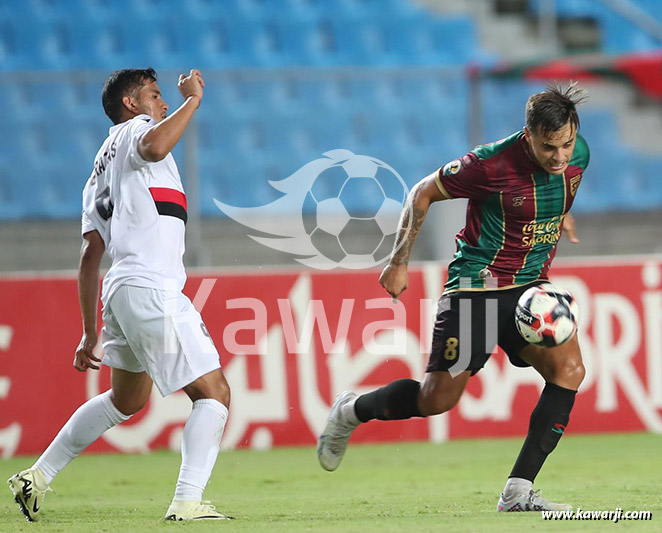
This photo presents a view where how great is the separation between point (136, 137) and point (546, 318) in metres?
2.01

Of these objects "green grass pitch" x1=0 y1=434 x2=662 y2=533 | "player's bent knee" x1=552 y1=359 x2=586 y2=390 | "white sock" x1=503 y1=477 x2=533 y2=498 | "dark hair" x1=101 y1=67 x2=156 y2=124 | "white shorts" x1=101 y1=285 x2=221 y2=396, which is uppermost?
"dark hair" x1=101 y1=67 x2=156 y2=124

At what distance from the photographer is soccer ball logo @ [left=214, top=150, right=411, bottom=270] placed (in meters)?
8.95

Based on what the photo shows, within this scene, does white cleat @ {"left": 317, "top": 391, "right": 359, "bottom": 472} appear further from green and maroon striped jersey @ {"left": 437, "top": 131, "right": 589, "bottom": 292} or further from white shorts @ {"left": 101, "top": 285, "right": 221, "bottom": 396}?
white shorts @ {"left": 101, "top": 285, "right": 221, "bottom": 396}

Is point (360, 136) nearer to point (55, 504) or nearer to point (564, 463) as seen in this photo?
point (564, 463)

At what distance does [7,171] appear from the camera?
8.97m

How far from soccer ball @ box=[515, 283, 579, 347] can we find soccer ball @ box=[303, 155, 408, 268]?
3549 millimetres

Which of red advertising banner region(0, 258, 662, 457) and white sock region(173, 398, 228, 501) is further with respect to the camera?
red advertising banner region(0, 258, 662, 457)

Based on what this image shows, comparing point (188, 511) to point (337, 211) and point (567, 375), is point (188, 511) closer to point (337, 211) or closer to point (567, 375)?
point (567, 375)

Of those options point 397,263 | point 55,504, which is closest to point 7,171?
point 55,504

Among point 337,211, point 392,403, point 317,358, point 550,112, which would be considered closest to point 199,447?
point 392,403

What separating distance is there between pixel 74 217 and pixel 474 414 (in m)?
3.65

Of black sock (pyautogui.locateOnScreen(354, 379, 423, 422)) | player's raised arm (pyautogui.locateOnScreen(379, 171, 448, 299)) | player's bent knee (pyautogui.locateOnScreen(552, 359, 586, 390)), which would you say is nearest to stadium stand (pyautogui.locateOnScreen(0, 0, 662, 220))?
black sock (pyautogui.locateOnScreen(354, 379, 423, 422))

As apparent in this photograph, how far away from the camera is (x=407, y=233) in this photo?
5266 mm

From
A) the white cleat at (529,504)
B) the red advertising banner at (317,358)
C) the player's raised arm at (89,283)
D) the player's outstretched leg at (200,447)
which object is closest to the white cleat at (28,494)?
the player's raised arm at (89,283)
